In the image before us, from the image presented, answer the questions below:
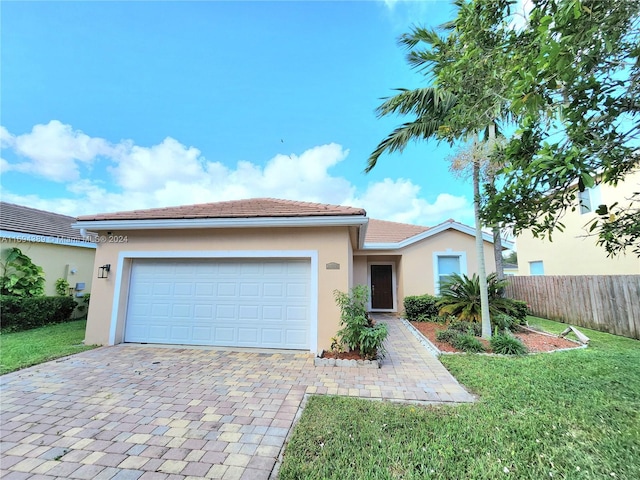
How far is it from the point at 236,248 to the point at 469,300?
8.12 metres

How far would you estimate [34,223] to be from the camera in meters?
11.9

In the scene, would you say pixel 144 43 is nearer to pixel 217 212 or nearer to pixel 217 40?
pixel 217 40

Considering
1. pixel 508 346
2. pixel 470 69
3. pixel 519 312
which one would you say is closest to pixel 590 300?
pixel 519 312

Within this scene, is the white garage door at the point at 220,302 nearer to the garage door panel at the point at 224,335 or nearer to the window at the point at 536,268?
the garage door panel at the point at 224,335

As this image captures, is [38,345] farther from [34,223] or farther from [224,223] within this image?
[34,223]

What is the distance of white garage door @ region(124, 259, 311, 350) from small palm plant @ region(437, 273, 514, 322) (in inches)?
232

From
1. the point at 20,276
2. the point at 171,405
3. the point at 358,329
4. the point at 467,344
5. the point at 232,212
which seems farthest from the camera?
the point at 20,276

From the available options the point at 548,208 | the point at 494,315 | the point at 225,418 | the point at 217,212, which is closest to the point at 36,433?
the point at 225,418

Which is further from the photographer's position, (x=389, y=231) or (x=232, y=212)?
(x=389, y=231)

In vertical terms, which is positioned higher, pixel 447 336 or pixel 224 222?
pixel 224 222

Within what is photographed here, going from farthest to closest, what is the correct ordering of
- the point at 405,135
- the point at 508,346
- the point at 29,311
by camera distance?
1. the point at 29,311
2. the point at 405,135
3. the point at 508,346

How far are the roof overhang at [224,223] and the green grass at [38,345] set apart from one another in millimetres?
3168

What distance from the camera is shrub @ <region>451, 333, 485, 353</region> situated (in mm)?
6770

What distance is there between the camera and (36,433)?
3301 millimetres
